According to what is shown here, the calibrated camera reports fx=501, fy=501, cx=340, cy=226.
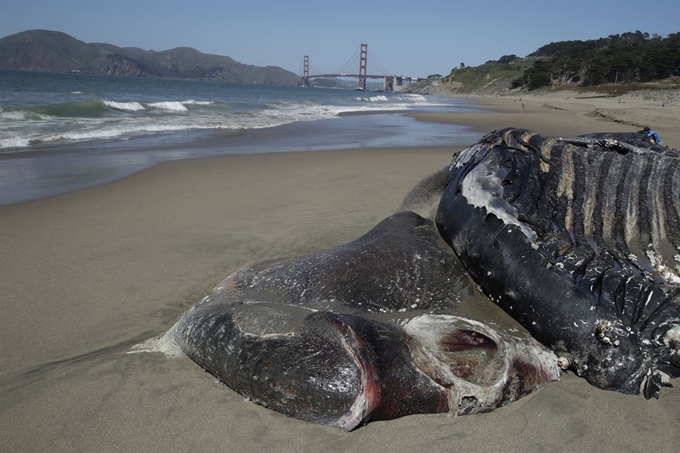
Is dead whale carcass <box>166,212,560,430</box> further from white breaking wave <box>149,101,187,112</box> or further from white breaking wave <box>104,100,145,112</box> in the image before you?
white breaking wave <box>149,101,187,112</box>

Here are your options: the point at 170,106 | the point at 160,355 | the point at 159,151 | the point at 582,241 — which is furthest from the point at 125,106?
the point at 582,241

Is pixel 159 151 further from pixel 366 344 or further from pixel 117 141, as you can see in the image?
pixel 366 344

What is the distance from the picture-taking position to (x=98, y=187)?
676 cm

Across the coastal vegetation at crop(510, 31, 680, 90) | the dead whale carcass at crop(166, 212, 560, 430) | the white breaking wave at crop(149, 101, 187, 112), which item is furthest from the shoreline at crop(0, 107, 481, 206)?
the coastal vegetation at crop(510, 31, 680, 90)

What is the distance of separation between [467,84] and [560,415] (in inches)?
3891

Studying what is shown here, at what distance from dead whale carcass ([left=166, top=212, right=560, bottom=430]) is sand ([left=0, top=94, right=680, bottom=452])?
0.37 feet

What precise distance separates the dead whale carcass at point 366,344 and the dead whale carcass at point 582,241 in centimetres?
19

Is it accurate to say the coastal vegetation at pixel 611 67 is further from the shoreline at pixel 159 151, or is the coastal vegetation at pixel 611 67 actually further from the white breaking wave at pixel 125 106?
the white breaking wave at pixel 125 106

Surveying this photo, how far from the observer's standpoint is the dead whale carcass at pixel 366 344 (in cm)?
217

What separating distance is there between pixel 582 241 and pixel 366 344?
5.17ft

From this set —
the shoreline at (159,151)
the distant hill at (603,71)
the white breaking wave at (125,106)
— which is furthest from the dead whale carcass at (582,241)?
the distant hill at (603,71)

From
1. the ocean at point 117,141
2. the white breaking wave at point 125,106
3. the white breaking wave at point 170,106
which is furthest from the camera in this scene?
the white breaking wave at point 170,106

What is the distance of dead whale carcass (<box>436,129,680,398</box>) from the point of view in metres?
2.51

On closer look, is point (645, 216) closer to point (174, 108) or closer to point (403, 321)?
point (403, 321)
